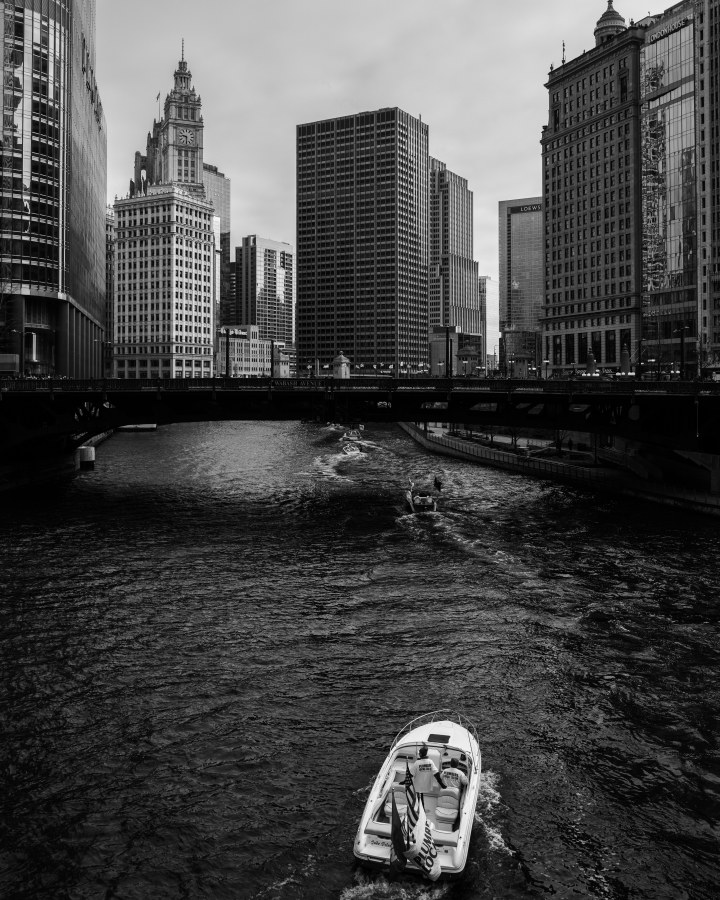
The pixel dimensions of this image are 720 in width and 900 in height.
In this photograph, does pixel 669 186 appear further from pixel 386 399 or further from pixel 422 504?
pixel 422 504

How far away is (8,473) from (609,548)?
204 feet

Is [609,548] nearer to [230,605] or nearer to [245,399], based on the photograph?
[230,605]

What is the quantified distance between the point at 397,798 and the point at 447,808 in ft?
4.76

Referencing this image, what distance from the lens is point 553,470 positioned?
99.5 meters

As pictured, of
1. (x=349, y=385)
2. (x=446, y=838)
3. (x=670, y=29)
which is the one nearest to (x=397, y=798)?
(x=446, y=838)

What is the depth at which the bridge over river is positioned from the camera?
76.9 m

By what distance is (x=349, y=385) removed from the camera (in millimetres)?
83188

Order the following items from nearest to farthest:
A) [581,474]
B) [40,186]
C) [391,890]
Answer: [391,890]
[581,474]
[40,186]

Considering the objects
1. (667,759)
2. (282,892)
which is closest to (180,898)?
(282,892)

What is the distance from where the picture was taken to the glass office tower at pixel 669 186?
170500mm

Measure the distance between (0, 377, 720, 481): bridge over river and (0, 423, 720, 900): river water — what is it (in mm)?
17317

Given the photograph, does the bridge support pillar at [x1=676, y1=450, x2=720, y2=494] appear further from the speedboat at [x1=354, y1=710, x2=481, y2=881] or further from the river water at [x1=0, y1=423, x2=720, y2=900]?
the speedboat at [x1=354, y1=710, x2=481, y2=881]

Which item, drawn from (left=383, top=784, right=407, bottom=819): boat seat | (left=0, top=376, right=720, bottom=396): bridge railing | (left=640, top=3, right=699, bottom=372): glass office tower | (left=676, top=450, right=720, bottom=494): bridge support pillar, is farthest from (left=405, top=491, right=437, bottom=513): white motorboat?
(left=640, top=3, right=699, bottom=372): glass office tower

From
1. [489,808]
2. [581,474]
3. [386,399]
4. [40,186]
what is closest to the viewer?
[489,808]
